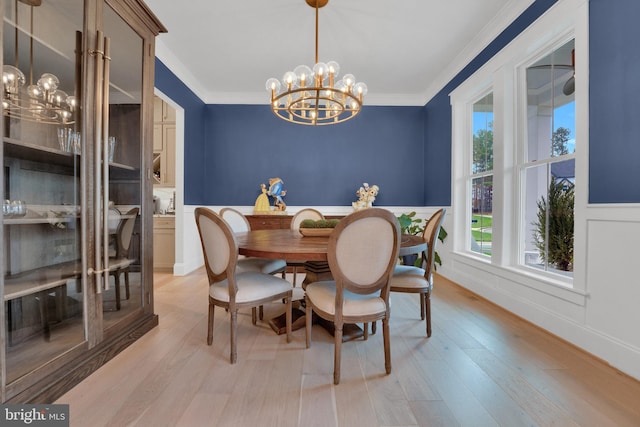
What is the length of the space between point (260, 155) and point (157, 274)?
2310 mm

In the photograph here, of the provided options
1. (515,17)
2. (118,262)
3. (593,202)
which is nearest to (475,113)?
(515,17)

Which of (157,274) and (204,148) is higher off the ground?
(204,148)

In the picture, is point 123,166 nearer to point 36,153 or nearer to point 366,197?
point 36,153

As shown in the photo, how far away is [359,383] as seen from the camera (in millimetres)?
1512

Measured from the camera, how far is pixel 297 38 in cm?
305

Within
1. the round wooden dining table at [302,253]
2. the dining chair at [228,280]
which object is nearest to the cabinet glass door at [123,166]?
the dining chair at [228,280]

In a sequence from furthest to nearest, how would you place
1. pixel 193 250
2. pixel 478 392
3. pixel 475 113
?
pixel 193 250, pixel 475 113, pixel 478 392

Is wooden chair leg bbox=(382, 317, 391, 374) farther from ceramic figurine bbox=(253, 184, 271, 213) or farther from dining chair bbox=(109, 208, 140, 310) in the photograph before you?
ceramic figurine bbox=(253, 184, 271, 213)

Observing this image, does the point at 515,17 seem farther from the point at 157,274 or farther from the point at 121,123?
the point at 157,274

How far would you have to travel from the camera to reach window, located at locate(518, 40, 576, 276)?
7.26 feet

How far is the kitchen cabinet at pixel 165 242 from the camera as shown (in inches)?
161

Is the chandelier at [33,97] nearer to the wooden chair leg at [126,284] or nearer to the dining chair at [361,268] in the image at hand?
the wooden chair leg at [126,284]

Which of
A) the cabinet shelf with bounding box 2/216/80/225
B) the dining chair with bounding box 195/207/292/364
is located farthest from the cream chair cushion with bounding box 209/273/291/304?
the cabinet shelf with bounding box 2/216/80/225


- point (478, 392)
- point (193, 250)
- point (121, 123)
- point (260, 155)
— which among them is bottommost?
point (478, 392)
